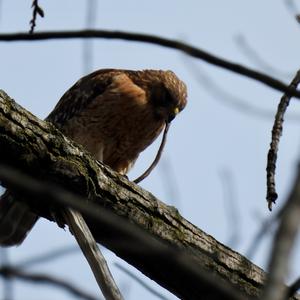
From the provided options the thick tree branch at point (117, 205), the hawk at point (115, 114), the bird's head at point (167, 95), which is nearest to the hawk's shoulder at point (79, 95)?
the hawk at point (115, 114)

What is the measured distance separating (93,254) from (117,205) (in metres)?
0.54

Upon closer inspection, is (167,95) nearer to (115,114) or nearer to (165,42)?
(115,114)

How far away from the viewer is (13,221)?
17.3 feet

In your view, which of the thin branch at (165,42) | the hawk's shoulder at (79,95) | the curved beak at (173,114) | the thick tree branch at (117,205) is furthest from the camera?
the curved beak at (173,114)

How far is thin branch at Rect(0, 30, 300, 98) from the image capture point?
1778mm

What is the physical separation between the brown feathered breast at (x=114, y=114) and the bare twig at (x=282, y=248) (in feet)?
16.1

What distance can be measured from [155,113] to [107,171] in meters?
2.60

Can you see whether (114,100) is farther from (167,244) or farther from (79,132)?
(167,244)

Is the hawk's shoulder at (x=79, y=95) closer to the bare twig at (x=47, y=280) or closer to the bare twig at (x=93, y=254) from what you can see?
the bare twig at (x=93, y=254)

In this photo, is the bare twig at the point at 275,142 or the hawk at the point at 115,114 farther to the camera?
the hawk at the point at 115,114

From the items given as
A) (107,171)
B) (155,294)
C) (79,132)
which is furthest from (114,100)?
(155,294)

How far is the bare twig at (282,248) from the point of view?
4.35ft

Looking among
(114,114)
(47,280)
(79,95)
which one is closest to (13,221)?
(114,114)

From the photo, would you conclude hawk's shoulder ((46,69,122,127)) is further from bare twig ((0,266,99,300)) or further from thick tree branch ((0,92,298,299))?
bare twig ((0,266,99,300))
